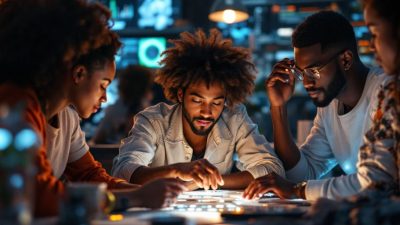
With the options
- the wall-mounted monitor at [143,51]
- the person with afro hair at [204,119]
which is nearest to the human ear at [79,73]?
the person with afro hair at [204,119]

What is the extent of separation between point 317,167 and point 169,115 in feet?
2.66

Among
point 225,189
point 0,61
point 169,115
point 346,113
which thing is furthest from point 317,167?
point 0,61

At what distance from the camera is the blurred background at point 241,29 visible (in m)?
6.30

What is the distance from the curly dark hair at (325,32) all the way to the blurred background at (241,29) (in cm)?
325

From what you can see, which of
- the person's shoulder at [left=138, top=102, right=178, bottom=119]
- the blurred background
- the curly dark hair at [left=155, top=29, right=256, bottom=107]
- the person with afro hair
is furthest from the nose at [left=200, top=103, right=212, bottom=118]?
the blurred background

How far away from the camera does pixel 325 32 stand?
7.95 ft

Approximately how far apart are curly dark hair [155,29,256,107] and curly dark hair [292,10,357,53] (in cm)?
32

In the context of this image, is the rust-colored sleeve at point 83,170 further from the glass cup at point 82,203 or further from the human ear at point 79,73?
the glass cup at point 82,203

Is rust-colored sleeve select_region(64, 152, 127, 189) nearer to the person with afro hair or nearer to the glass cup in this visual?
the person with afro hair

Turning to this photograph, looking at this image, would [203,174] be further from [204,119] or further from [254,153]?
[254,153]

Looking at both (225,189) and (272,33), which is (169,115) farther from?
(272,33)

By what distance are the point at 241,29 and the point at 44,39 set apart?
5.54 metres

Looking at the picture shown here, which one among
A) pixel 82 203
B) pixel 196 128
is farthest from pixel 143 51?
pixel 82 203

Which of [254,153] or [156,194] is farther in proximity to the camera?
[254,153]
